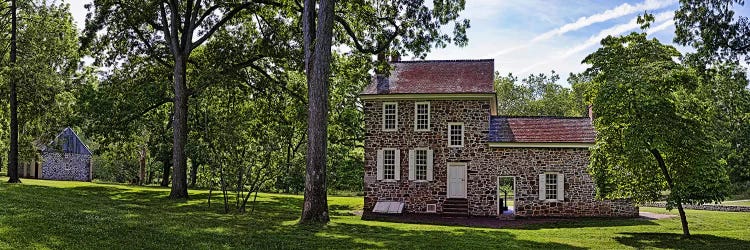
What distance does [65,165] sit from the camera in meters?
Result: 44.4

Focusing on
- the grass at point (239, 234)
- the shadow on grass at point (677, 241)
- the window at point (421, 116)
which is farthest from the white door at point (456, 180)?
the shadow on grass at point (677, 241)

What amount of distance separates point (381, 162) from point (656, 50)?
1210cm

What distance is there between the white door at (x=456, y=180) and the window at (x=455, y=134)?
85 centimetres

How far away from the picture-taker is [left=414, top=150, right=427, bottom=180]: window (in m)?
25.6

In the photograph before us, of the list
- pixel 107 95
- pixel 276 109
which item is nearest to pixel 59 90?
pixel 107 95

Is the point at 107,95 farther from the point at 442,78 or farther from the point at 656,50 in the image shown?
the point at 656,50

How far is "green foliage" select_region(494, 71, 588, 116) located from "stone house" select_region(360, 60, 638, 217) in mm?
26705

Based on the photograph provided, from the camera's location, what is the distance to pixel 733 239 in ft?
55.4

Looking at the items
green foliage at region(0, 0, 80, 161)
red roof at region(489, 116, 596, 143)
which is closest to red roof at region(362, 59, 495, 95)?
red roof at region(489, 116, 596, 143)

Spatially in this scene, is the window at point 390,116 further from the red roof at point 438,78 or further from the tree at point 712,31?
the tree at point 712,31

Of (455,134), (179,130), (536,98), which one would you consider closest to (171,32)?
(179,130)

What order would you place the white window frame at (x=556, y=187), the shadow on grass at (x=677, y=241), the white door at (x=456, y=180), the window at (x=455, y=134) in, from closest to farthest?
the shadow on grass at (x=677, y=241)
the white window frame at (x=556, y=187)
the white door at (x=456, y=180)
the window at (x=455, y=134)

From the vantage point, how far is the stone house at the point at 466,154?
24.5 meters

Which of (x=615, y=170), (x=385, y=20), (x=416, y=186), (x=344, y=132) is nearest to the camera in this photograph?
(x=615, y=170)
